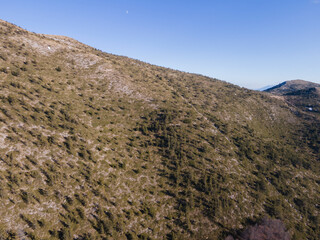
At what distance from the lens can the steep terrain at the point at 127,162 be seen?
2298 cm

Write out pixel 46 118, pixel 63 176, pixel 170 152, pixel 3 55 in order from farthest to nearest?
pixel 3 55 → pixel 170 152 → pixel 46 118 → pixel 63 176

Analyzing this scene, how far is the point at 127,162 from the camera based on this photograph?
112 feet

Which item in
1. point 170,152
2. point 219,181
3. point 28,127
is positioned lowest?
point 219,181

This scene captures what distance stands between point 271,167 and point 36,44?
3615 inches

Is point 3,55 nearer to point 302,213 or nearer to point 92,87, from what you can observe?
point 92,87

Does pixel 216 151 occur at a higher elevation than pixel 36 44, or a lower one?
lower

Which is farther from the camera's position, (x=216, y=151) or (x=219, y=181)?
(x=216, y=151)

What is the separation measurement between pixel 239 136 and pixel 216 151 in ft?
51.5

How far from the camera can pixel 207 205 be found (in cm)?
2878

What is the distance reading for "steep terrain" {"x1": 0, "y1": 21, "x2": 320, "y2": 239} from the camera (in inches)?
905

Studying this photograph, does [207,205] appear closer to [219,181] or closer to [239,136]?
[219,181]

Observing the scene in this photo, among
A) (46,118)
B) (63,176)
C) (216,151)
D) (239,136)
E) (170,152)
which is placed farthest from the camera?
(239,136)

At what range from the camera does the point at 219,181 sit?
3331 cm

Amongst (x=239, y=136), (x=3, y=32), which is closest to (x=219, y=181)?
(x=239, y=136)
